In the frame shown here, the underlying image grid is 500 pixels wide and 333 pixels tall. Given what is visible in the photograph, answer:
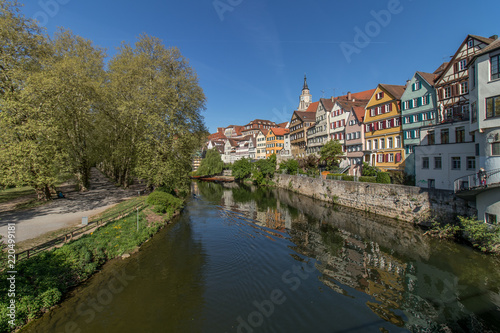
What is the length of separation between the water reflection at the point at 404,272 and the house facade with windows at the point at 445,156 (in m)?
5.28

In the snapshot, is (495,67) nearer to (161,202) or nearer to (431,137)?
(431,137)

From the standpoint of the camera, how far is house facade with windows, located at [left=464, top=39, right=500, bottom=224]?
48.8ft

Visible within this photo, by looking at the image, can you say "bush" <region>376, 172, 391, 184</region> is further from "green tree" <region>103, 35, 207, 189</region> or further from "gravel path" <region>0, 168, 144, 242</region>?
"gravel path" <region>0, 168, 144, 242</region>

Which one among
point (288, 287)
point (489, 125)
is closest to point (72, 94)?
point (288, 287)

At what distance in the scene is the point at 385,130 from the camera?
35688 millimetres

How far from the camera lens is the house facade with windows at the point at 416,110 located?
29.8 metres

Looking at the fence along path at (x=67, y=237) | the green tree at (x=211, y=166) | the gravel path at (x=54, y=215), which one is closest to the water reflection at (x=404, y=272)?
the fence along path at (x=67, y=237)

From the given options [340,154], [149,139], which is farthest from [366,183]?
[149,139]

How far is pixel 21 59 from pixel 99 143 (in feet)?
47.3

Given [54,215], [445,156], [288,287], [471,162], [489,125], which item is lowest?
[288,287]

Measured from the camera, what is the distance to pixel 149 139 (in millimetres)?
27344

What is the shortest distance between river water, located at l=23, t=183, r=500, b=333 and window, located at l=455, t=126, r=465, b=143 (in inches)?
380

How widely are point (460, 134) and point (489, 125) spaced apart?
8.31 metres

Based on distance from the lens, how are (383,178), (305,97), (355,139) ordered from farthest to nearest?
(305,97) → (355,139) → (383,178)
